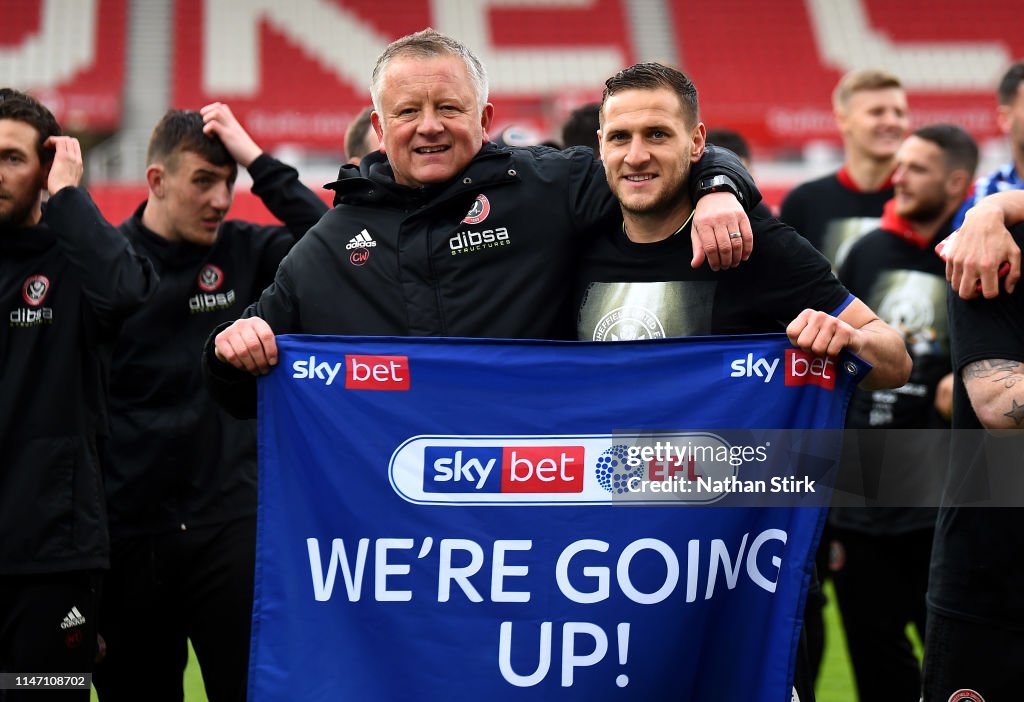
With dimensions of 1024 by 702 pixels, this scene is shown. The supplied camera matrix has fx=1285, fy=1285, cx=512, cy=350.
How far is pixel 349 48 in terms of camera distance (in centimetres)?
2386

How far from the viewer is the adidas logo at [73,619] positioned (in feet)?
11.0

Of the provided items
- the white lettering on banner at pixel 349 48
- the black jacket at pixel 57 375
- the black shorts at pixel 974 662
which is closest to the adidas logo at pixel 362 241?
the black jacket at pixel 57 375

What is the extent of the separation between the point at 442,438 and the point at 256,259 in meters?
1.53

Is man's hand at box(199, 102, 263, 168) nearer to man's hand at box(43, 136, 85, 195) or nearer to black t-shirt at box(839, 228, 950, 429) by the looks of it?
man's hand at box(43, 136, 85, 195)

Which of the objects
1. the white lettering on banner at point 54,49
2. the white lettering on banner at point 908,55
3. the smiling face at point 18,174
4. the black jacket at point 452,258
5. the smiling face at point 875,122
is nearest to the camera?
the black jacket at point 452,258

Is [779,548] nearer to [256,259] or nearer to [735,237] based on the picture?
[735,237]

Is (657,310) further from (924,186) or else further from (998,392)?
(924,186)

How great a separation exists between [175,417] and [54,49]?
20737 millimetres

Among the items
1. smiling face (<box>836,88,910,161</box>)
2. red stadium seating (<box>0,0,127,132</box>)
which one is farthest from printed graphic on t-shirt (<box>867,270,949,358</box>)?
red stadium seating (<box>0,0,127,132</box>)

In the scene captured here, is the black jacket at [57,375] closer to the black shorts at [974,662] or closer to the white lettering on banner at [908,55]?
the black shorts at [974,662]

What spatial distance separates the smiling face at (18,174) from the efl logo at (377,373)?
48.2 inches

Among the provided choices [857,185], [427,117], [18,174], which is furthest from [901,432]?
[18,174]

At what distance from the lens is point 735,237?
2734mm

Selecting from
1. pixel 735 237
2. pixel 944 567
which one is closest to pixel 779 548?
pixel 944 567
